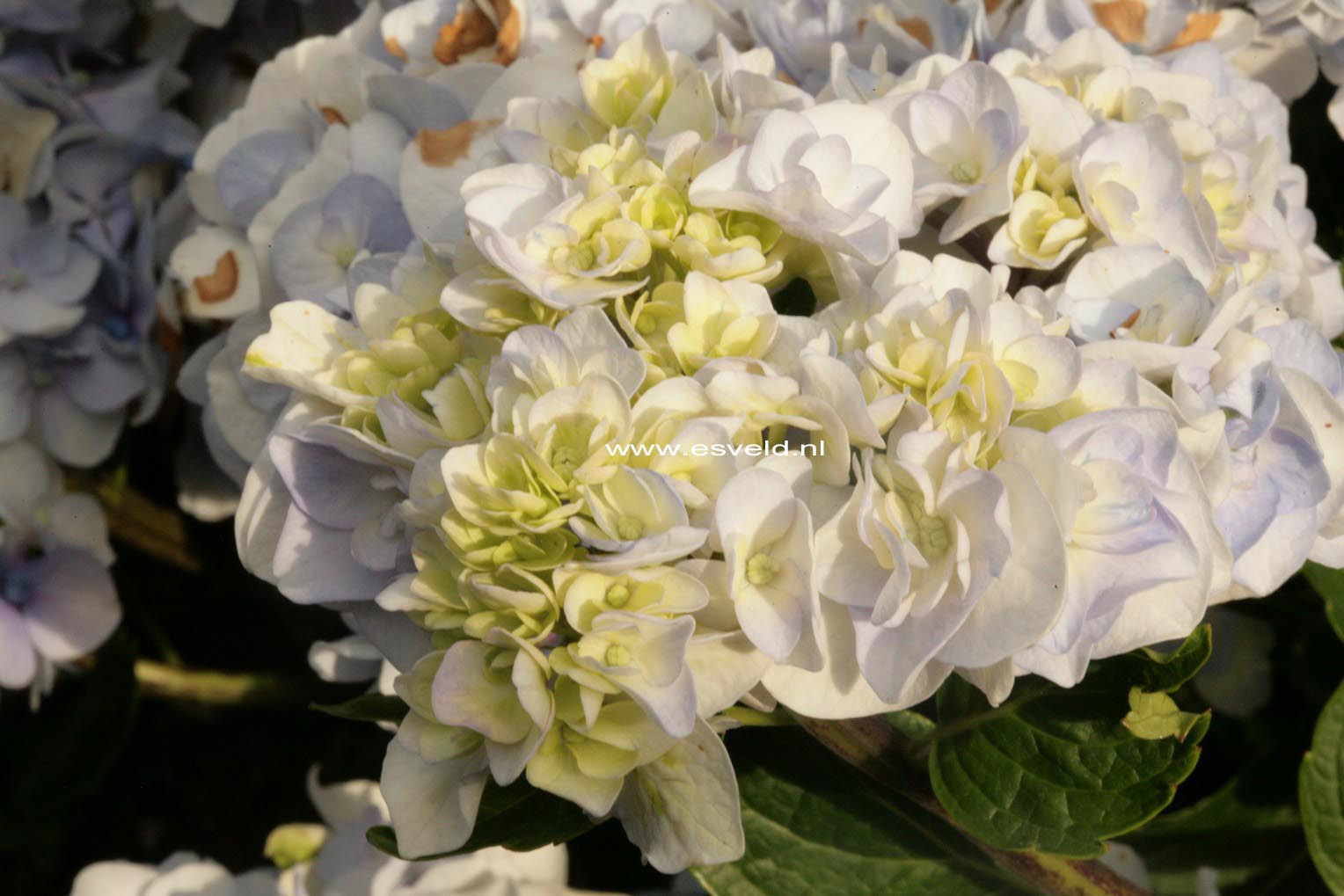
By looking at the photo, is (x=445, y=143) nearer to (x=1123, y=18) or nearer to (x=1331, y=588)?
(x=1123, y=18)

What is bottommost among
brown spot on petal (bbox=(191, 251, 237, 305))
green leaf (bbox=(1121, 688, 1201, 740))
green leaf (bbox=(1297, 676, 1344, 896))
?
green leaf (bbox=(1297, 676, 1344, 896))

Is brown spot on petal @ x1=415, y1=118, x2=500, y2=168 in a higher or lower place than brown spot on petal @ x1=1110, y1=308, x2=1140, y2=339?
lower

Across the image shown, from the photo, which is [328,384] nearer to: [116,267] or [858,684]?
[858,684]

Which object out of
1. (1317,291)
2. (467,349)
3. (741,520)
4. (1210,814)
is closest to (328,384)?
(467,349)

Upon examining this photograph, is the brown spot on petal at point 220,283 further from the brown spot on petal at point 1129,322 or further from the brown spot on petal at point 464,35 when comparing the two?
the brown spot on petal at point 1129,322

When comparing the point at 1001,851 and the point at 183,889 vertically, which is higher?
the point at 1001,851

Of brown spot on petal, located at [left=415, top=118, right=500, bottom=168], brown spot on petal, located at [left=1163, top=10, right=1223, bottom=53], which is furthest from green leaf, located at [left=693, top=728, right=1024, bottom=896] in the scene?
brown spot on petal, located at [left=1163, top=10, right=1223, bottom=53]

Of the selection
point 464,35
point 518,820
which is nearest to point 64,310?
point 464,35

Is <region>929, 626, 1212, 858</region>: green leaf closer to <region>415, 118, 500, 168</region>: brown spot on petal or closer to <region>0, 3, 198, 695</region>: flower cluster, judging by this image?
<region>415, 118, 500, 168</region>: brown spot on petal
